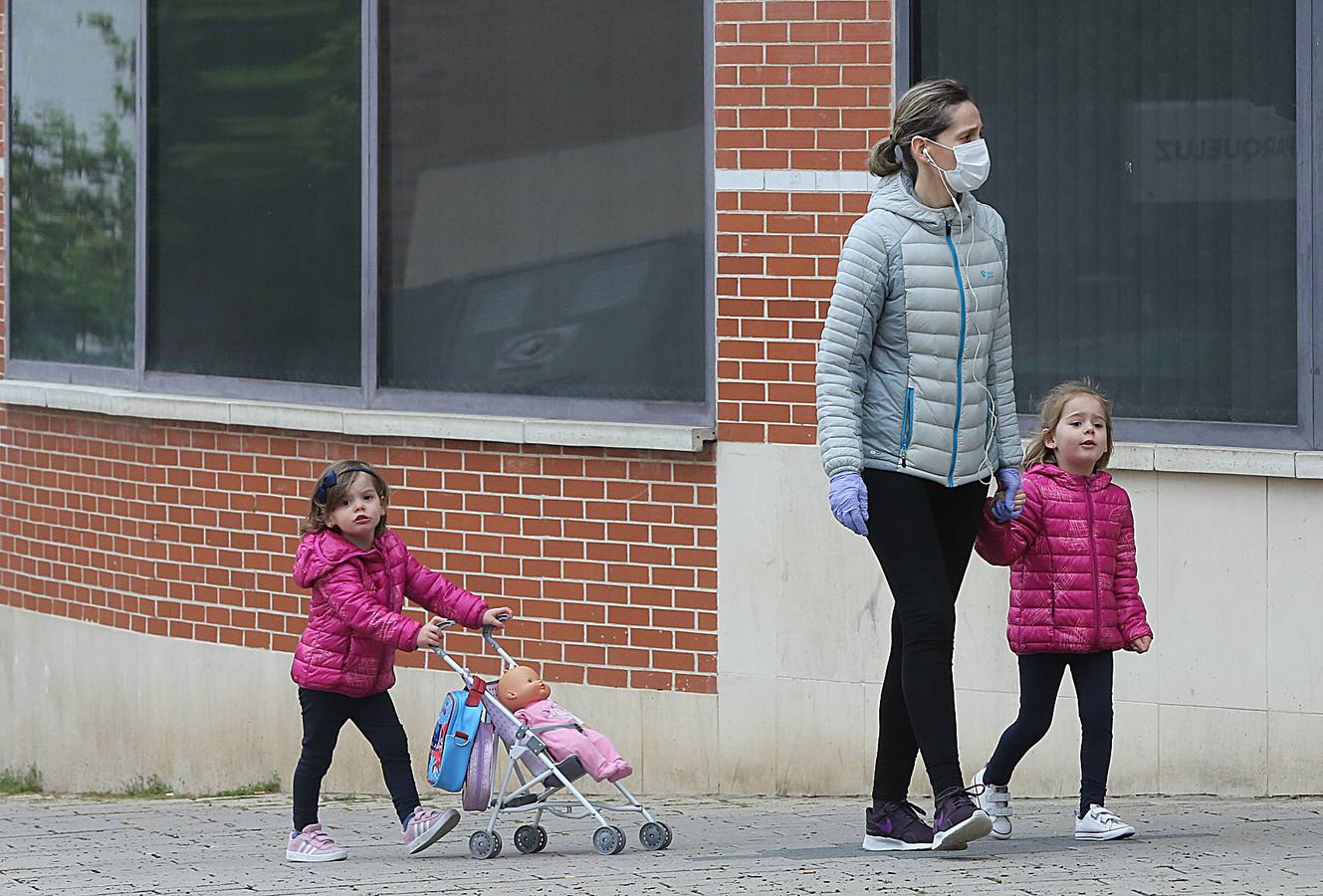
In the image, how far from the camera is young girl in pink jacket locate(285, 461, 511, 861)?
6.04m

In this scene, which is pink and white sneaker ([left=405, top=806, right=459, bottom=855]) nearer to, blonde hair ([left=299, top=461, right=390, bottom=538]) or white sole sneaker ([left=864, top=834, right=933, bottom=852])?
blonde hair ([left=299, top=461, right=390, bottom=538])

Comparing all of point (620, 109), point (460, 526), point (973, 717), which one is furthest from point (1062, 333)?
point (460, 526)

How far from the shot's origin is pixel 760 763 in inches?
290

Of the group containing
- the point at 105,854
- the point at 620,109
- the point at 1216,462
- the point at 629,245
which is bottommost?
the point at 105,854

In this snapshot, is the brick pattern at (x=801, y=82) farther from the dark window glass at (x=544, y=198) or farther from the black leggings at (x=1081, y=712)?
the black leggings at (x=1081, y=712)

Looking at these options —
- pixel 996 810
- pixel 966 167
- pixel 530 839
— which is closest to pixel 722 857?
pixel 530 839

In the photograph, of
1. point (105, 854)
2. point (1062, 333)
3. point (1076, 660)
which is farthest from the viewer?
point (1062, 333)

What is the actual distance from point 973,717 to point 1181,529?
0.94 m

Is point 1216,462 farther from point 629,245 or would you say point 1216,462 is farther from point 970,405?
point 629,245

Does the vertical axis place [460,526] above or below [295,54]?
below

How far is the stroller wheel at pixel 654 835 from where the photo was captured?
5.99m

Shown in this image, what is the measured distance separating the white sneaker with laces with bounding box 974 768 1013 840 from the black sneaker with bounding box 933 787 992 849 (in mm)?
470

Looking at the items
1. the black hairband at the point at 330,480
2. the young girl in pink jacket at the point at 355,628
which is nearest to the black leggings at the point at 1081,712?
the young girl in pink jacket at the point at 355,628

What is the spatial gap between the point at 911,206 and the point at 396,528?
321 centimetres
